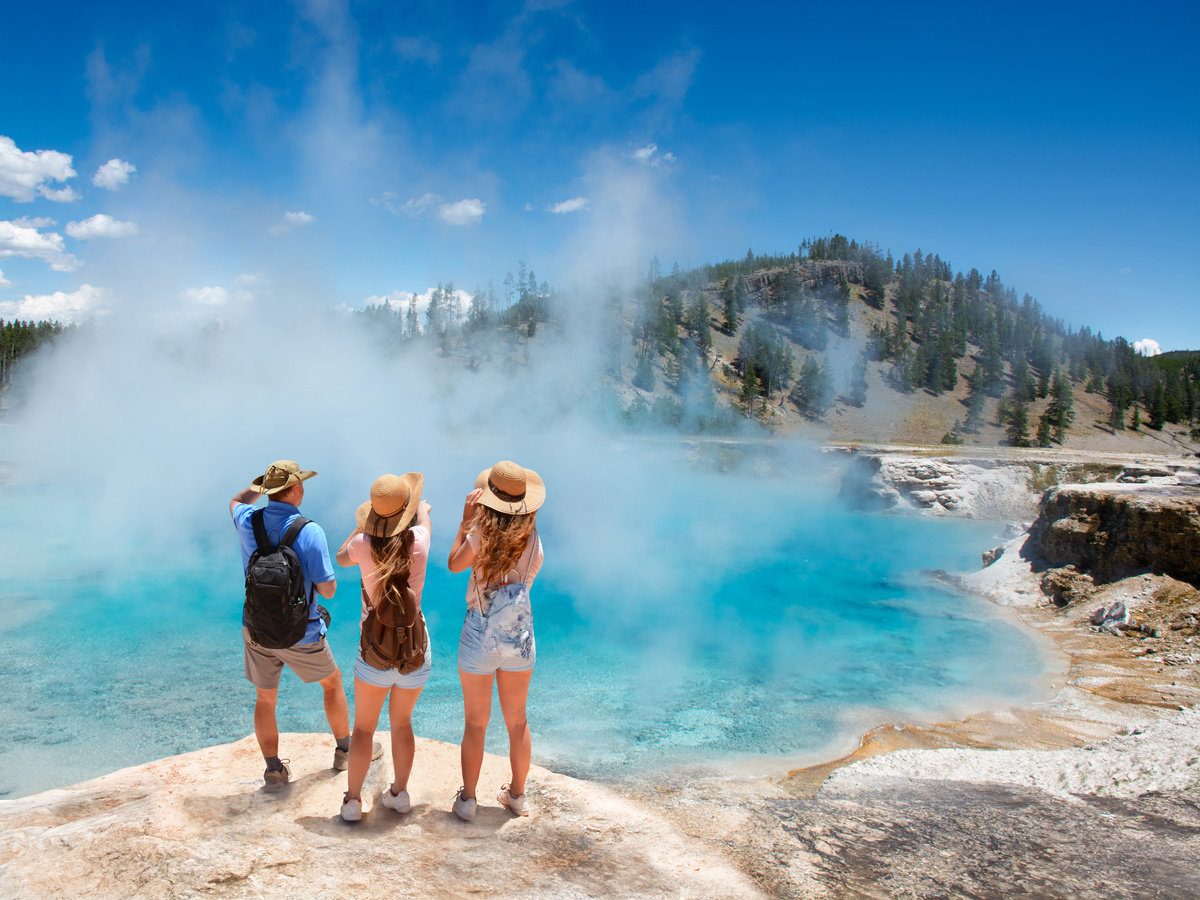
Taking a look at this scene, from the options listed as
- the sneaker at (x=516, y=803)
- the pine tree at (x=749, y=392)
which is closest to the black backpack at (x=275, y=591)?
the sneaker at (x=516, y=803)

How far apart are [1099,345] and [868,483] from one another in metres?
82.4

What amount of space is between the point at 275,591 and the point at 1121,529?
35.0 feet

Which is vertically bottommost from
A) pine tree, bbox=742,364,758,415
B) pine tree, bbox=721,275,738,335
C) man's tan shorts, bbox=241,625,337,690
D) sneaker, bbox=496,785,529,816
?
sneaker, bbox=496,785,529,816

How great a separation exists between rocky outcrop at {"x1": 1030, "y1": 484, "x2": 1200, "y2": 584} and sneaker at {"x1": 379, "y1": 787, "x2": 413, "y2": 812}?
32.0ft

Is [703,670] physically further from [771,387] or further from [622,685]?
[771,387]

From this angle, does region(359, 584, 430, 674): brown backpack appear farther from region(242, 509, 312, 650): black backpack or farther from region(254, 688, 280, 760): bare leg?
region(254, 688, 280, 760): bare leg

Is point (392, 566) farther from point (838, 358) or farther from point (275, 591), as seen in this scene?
point (838, 358)

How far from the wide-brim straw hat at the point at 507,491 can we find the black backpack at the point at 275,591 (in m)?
0.78

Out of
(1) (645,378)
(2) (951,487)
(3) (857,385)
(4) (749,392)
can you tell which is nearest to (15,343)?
(1) (645,378)

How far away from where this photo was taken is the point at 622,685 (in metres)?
6.25

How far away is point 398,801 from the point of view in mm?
2676

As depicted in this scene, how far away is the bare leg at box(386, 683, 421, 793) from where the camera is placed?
256cm

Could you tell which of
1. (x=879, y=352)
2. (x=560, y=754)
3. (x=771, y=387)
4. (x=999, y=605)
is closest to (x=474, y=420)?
(x=999, y=605)

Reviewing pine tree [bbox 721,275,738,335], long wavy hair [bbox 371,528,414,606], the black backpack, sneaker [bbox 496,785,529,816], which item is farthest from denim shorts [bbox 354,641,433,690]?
pine tree [bbox 721,275,738,335]
